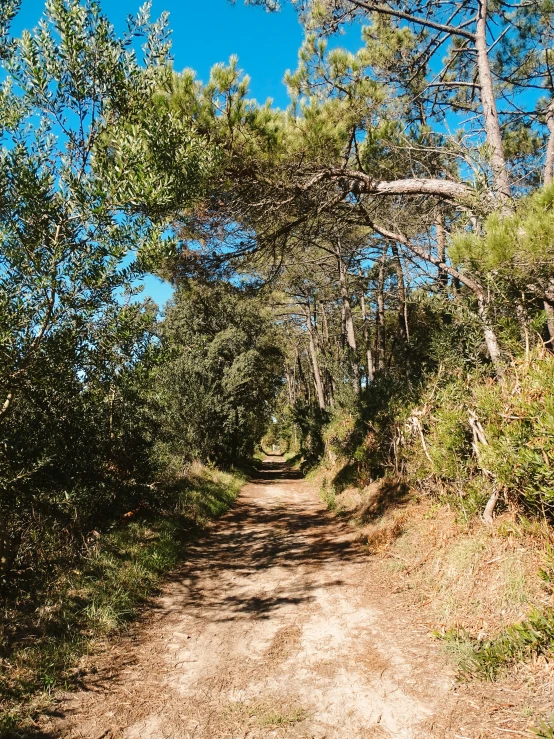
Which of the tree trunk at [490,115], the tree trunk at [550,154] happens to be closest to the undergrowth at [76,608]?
the tree trunk at [490,115]

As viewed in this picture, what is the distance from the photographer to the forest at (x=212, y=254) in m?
4.37

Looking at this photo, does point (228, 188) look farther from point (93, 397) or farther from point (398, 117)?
point (93, 397)

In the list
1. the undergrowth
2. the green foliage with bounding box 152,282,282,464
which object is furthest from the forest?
the green foliage with bounding box 152,282,282,464

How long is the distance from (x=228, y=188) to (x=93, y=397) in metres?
4.33

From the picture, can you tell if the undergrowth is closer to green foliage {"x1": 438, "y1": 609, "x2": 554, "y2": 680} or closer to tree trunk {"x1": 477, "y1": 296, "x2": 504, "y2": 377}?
green foliage {"x1": 438, "y1": 609, "x2": 554, "y2": 680}

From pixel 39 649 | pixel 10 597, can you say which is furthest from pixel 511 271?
pixel 10 597

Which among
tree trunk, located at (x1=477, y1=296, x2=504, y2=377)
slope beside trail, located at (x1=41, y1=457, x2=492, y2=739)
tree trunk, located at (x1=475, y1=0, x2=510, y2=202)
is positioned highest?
tree trunk, located at (x1=475, y1=0, x2=510, y2=202)

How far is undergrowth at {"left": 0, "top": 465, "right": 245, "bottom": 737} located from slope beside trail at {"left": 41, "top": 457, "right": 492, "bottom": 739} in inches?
10.4

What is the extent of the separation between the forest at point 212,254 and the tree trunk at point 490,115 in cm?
4

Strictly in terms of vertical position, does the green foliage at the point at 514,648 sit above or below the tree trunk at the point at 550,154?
below

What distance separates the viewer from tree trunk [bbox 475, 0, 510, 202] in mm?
6117

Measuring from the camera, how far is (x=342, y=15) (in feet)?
24.1

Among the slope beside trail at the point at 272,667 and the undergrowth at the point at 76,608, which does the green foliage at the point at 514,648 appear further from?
the undergrowth at the point at 76,608

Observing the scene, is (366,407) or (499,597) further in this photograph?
(366,407)
